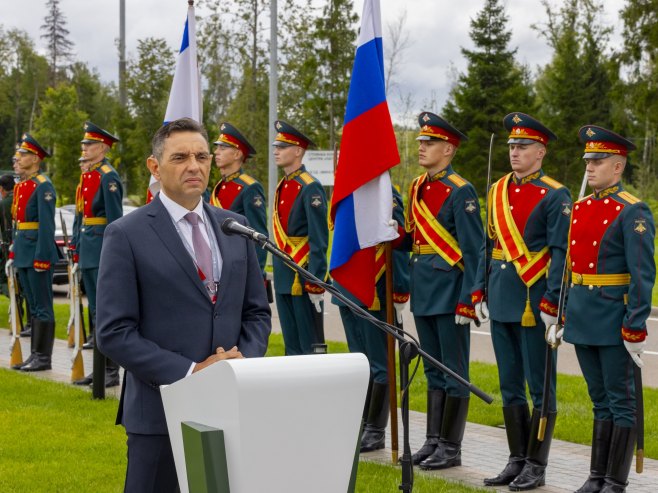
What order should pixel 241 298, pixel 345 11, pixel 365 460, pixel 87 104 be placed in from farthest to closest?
1. pixel 87 104
2. pixel 345 11
3. pixel 365 460
4. pixel 241 298

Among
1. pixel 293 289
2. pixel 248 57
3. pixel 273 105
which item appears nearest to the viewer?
pixel 293 289

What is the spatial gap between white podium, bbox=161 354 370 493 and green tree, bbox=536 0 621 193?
47403mm

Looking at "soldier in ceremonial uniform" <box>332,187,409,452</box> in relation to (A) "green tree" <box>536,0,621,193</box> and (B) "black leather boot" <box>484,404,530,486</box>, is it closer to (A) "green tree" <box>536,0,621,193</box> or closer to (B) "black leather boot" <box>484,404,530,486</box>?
(B) "black leather boot" <box>484,404,530,486</box>

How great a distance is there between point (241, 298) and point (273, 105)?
17.6 meters

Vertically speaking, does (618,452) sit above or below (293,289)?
below

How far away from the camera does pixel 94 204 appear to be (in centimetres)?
1012

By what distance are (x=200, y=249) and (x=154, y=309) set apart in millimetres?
271

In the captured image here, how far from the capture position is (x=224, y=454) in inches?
118

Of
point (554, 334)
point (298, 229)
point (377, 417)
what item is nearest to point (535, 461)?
point (554, 334)

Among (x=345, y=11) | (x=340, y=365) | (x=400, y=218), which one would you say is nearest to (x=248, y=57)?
(x=345, y=11)

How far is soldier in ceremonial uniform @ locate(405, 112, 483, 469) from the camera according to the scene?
22.9 feet

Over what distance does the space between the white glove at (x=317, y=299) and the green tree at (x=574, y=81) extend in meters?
42.2

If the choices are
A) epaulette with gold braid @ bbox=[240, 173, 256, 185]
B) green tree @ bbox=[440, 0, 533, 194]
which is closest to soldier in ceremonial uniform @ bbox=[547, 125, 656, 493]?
epaulette with gold braid @ bbox=[240, 173, 256, 185]

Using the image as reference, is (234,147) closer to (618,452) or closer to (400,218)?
(400,218)
